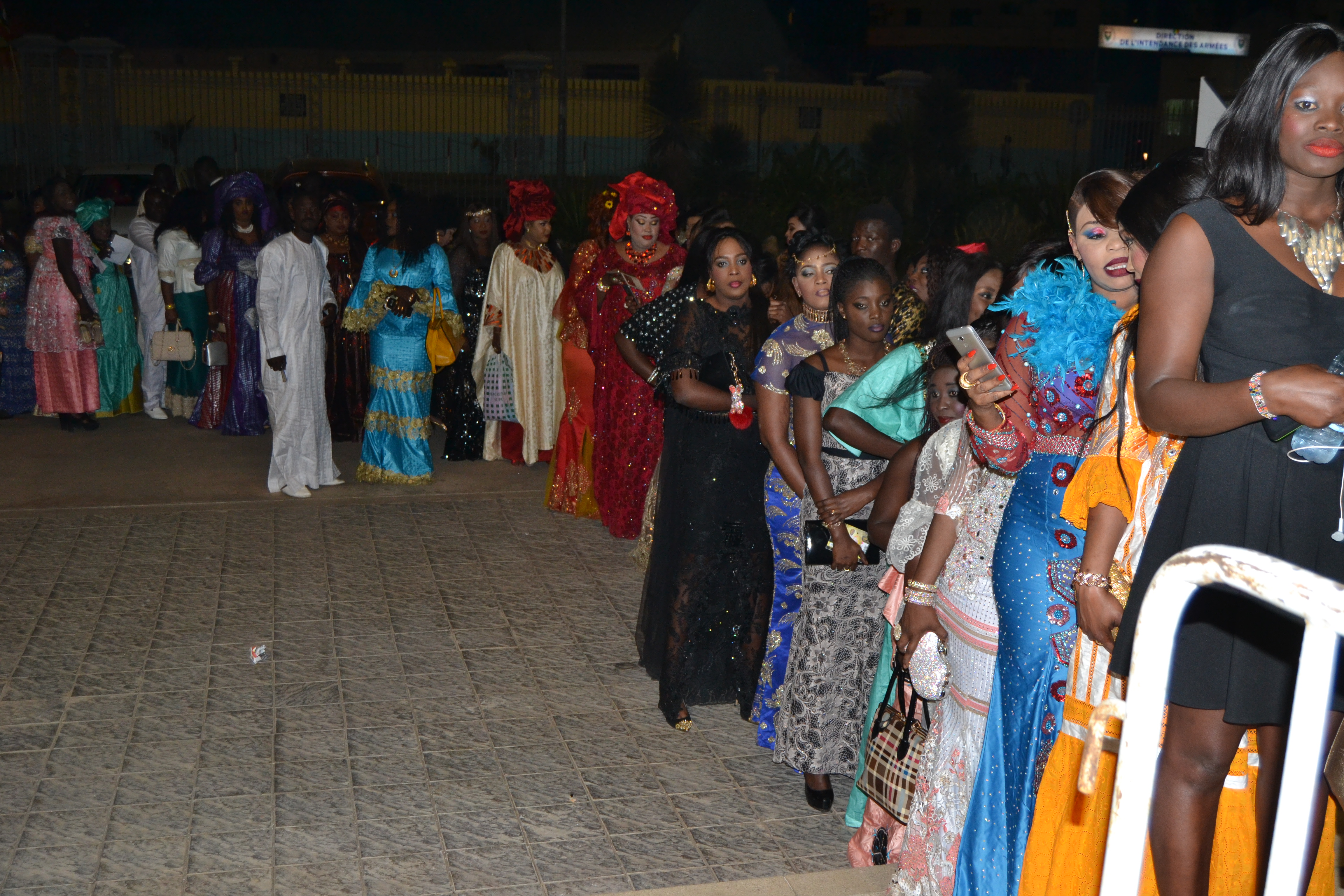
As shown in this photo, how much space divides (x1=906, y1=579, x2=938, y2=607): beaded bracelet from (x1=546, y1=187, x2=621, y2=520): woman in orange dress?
425 centimetres

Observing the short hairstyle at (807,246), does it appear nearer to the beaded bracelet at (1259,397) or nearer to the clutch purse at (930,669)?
the clutch purse at (930,669)

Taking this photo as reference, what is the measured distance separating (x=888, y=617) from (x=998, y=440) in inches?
34.5

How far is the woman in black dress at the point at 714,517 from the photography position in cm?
477

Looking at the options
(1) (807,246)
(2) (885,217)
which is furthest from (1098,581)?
(2) (885,217)

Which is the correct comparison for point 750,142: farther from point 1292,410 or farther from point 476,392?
point 1292,410

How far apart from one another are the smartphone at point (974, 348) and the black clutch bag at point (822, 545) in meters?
1.27

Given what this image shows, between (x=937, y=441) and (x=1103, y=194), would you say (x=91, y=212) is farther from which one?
(x=1103, y=194)

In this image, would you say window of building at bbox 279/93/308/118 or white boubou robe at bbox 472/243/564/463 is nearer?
white boubou robe at bbox 472/243/564/463

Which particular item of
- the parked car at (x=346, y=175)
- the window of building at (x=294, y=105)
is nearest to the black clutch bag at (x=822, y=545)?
the parked car at (x=346, y=175)

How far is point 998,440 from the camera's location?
2977 millimetres

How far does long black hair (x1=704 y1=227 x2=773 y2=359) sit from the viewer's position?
5.03 metres

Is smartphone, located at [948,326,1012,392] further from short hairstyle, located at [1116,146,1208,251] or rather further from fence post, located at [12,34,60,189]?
fence post, located at [12,34,60,189]

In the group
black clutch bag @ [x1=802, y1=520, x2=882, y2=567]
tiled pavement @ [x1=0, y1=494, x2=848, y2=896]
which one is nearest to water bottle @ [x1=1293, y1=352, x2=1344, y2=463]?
black clutch bag @ [x1=802, y1=520, x2=882, y2=567]

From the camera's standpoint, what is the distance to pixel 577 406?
7.66m
